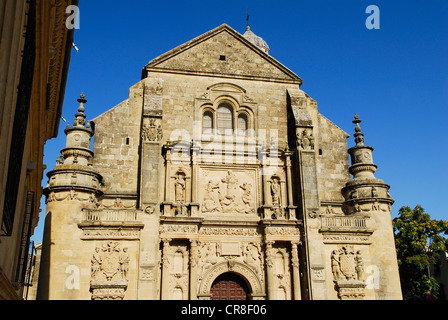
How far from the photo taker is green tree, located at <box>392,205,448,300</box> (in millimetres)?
25812

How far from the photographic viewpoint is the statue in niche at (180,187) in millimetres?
17438

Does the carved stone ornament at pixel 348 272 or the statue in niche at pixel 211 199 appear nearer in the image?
the carved stone ornament at pixel 348 272

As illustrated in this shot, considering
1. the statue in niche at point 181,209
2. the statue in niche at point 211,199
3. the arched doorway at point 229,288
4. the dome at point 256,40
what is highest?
the dome at point 256,40

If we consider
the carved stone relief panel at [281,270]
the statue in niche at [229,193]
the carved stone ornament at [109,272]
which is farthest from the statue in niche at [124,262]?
the carved stone relief panel at [281,270]

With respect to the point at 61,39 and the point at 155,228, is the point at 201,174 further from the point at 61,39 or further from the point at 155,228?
the point at 61,39

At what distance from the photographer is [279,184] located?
1850 cm

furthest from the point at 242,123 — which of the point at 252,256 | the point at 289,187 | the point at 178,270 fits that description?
the point at 178,270

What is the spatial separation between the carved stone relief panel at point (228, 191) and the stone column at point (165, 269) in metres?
2.02

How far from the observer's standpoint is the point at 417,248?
84.9 ft

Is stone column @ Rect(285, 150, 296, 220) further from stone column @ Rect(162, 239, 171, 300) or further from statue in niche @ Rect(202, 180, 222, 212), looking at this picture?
stone column @ Rect(162, 239, 171, 300)

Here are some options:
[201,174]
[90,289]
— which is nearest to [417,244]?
[201,174]

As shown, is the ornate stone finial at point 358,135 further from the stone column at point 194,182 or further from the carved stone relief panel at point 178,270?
the carved stone relief panel at point 178,270

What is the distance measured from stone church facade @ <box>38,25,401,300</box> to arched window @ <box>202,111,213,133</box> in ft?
0.21

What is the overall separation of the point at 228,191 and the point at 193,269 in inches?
136
